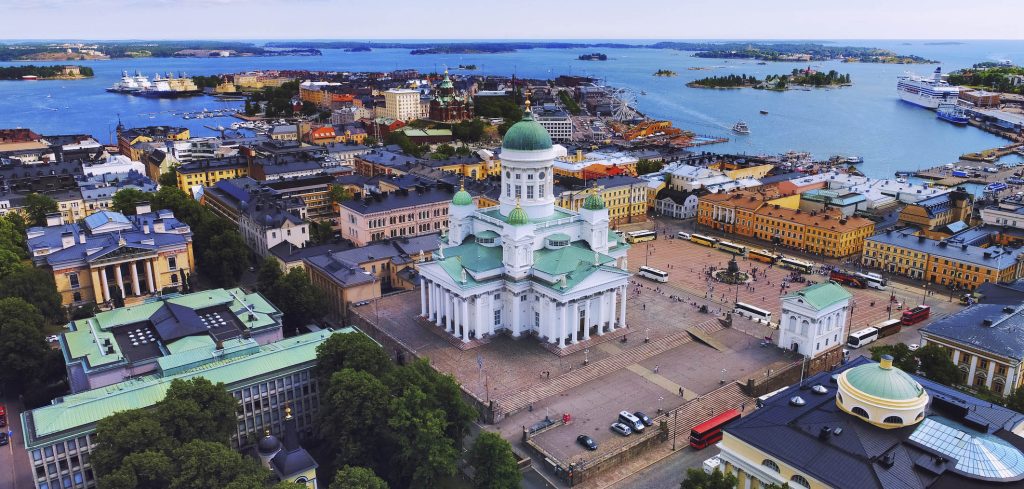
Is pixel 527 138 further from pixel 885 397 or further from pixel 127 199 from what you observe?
pixel 127 199

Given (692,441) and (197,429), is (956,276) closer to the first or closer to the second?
(692,441)

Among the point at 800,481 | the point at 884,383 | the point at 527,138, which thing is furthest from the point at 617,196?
the point at 800,481

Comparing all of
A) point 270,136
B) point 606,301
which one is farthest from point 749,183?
point 270,136

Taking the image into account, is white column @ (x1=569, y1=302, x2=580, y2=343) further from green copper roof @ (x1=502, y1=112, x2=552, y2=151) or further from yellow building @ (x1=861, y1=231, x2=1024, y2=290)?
yellow building @ (x1=861, y1=231, x2=1024, y2=290)

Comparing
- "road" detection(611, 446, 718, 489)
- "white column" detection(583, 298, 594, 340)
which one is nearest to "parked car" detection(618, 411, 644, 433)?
"road" detection(611, 446, 718, 489)

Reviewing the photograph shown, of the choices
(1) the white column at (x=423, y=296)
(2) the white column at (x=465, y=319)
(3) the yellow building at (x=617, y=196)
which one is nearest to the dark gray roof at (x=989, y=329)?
(2) the white column at (x=465, y=319)

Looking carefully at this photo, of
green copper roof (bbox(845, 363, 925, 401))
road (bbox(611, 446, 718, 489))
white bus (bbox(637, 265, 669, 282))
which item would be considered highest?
green copper roof (bbox(845, 363, 925, 401))
